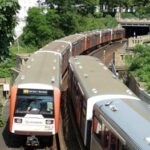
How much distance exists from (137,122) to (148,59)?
56.6 feet

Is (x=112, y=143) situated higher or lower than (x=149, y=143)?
lower

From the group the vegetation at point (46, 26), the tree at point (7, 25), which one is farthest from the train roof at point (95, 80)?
the vegetation at point (46, 26)

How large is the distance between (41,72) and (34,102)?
2.29 metres

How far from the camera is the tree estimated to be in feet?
39.9

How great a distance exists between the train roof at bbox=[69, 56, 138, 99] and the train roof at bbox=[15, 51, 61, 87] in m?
0.83

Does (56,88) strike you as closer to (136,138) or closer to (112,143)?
(112,143)

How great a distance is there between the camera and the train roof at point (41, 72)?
17578 millimetres

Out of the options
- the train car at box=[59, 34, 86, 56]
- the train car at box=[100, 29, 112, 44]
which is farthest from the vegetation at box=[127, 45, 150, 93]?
the train car at box=[100, 29, 112, 44]

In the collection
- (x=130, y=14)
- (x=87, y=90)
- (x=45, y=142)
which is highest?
(x=87, y=90)

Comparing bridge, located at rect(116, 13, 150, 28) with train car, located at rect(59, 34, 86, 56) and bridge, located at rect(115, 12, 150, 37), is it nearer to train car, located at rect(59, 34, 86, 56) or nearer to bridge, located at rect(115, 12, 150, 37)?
bridge, located at rect(115, 12, 150, 37)

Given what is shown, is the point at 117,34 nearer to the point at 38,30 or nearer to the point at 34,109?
the point at 38,30

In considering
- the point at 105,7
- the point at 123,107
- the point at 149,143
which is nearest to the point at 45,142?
the point at 123,107

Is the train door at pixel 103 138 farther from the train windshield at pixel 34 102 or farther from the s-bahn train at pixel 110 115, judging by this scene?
the train windshield at pixel 34 102

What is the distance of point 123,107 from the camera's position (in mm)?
12023
